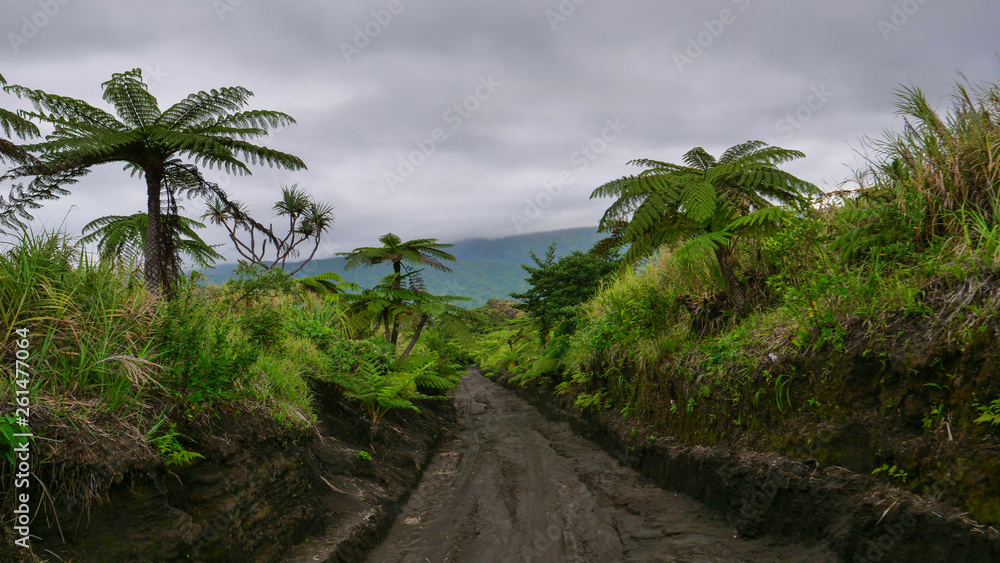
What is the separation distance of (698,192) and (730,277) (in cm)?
161

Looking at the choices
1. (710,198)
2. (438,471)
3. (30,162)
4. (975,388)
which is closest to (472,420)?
(438,471)

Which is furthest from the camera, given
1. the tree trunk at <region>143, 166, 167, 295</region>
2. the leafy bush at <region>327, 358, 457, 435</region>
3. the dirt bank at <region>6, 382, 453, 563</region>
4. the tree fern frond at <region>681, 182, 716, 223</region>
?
the leafy bush at <region>327, 358, 457, 435</region>

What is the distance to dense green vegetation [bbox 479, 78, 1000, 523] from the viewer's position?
3.41m

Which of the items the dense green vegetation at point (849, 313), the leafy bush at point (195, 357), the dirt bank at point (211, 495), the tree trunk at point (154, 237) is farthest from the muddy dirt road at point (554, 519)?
the tree trunk at point (154, 237)

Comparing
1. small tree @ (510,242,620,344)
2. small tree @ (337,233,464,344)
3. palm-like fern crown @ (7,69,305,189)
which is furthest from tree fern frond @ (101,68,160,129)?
small tree @ (510,242,620,344)

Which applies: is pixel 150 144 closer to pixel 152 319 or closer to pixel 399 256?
pixel 152 319

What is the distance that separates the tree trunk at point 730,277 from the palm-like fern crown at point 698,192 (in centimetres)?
42

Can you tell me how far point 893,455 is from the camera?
12.0 feet

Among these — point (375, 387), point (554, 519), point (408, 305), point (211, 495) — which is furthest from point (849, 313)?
point (408, 305)

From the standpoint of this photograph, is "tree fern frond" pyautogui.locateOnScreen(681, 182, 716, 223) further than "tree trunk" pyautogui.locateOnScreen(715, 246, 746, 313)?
No

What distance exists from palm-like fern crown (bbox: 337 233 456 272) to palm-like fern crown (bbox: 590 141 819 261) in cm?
485

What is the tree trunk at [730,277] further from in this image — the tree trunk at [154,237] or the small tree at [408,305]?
the tree trunk at [154,237]

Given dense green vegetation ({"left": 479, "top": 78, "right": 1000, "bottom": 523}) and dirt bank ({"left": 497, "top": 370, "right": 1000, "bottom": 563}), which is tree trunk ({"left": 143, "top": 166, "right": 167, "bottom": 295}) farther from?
dirt bank ({"left": 497, "top": 370, "right": 1000, "bottom": 563})

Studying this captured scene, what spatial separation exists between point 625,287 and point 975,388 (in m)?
7.15
